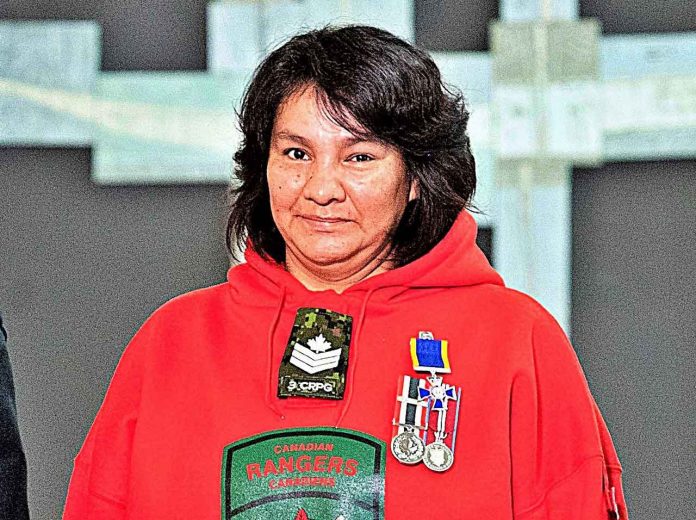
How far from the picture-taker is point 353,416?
1656 mm

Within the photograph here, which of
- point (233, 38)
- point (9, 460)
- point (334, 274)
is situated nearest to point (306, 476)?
point (334, 274)

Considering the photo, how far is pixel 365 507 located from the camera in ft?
5.30

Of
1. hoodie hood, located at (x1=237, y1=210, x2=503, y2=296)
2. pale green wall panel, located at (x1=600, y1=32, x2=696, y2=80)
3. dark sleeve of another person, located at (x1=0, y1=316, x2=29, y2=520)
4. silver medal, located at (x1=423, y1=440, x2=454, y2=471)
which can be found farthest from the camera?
pale green wall panel, located at (x1=600, y1=32, x2=696, y2=80)

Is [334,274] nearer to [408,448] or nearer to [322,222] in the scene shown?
[322,222]

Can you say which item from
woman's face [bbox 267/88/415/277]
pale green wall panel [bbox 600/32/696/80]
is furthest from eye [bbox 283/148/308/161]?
A: pale green wall panel [bbox 600/32/696/80]

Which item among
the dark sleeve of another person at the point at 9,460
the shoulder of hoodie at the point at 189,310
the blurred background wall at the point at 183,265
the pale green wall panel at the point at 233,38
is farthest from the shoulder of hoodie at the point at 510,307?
the pale green wall panel at the point at 233,38

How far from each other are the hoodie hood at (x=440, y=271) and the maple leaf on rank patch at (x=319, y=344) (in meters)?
0.09

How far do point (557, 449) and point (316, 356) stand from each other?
13.2 inches

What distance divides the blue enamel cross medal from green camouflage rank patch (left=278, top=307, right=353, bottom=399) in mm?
87

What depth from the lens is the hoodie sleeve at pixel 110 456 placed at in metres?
1.74

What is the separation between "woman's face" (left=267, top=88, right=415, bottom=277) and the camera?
1644 mm

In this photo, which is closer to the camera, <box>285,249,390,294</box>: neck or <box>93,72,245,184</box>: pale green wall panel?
<box>285,249,390,294</box>: neck

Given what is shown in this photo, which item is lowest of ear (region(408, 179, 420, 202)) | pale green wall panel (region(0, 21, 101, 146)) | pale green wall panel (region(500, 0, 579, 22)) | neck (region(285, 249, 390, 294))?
neck (region(285, 249, 390, 294))

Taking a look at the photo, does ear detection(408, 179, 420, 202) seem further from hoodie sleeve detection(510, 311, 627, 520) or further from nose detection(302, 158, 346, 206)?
hoodie sleeve detection(510, 311, 627, 520)
